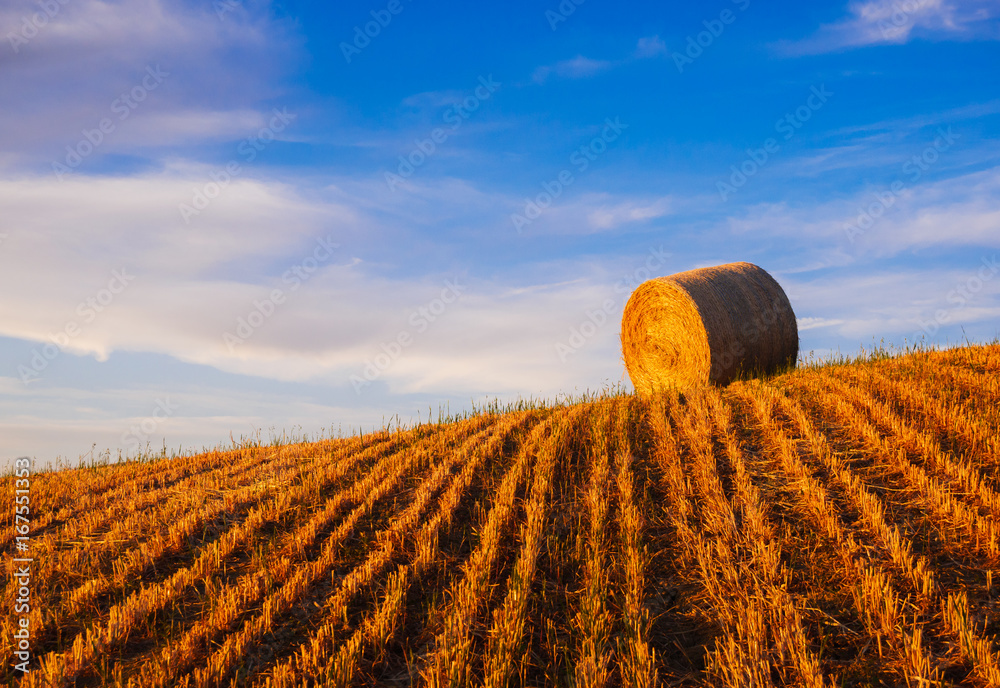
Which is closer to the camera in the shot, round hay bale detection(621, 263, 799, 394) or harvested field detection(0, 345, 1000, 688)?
harvested field detection(0, 345, 1000, 688)

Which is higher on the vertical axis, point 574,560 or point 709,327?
point 709,327

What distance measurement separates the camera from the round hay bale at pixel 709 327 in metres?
13.2

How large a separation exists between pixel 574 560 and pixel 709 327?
25.5 feet

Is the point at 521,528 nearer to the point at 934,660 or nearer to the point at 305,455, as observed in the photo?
the point at 934,660

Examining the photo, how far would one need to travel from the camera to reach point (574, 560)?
6.46 metres

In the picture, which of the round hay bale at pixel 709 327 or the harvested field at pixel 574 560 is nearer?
the harvested field at pixel 574 560

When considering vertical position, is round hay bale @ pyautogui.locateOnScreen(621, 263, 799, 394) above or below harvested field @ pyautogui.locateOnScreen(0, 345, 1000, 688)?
above

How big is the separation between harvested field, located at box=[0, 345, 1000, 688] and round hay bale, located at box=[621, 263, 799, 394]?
2.63 m

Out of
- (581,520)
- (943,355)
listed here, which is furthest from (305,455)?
(943,355)

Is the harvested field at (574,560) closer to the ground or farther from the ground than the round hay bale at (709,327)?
closer to the ground

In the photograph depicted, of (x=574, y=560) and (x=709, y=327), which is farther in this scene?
(x=709, y=327)

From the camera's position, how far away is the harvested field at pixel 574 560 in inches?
200

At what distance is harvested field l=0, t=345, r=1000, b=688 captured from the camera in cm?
509

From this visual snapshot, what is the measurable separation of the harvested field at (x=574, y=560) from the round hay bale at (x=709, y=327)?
263 cm
